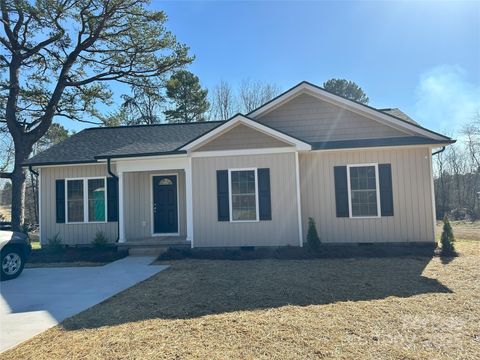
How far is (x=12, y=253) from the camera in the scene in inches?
297

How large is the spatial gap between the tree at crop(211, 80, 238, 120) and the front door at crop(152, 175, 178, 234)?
722 inches

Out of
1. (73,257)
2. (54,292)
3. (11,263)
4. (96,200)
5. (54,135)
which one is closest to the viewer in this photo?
(54,292)

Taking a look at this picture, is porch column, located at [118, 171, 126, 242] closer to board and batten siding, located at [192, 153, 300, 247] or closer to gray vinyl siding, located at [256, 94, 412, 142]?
board and batten siding, located at [192, 153, 300, 247]

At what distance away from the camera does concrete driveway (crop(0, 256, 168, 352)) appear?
463 centimetres

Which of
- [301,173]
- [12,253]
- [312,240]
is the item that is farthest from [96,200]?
[312,240]

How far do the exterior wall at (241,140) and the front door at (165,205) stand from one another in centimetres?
218

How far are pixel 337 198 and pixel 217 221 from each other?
3.46 meters

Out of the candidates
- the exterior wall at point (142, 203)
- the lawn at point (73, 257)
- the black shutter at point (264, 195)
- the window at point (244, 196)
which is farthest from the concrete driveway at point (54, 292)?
the black shutter at point (264, 195)

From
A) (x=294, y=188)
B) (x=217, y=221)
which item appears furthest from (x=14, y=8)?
(x=294, y=188)

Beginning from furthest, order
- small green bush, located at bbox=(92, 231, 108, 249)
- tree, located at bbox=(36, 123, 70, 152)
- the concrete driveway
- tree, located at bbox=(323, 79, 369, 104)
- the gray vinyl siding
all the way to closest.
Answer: tree, located at bbox=(323, 79, 369, 104) < tree, located at bbox=(36, 123, 70, 152) < small green bush, located at bbox=(92, 231, 108, 249) < the gray vinyl siding < the concrete driveway

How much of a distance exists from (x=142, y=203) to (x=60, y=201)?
271 cm

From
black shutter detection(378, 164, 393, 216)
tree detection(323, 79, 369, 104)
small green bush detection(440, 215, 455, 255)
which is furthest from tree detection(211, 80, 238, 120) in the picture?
small green bush detection(440, 215, 455, 255)

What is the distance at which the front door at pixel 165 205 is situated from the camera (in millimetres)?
11398

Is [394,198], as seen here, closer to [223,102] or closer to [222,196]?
[222,196]
